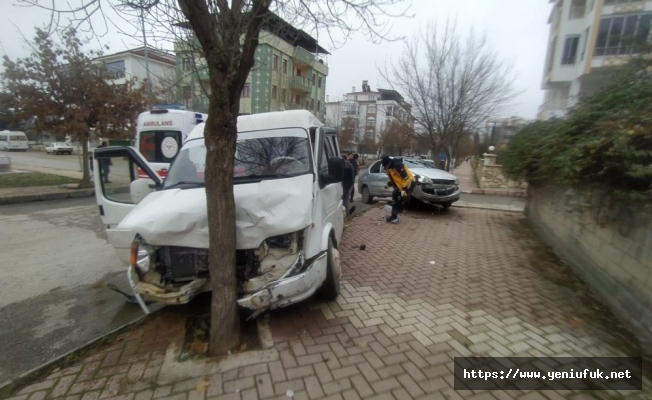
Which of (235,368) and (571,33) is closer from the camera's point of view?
(235,368)

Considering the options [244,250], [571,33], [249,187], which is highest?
[571,33]

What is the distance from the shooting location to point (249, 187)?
3096 millimetres

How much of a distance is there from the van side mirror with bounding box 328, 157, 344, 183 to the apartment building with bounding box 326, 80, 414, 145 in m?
27.1

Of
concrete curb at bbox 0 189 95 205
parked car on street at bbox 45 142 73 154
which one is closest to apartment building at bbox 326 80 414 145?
concrete curb at bbox 0 189 95 205

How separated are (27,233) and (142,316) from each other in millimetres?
5268

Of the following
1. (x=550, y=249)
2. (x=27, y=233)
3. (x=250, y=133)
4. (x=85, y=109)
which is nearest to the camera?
(x=250, y=133)

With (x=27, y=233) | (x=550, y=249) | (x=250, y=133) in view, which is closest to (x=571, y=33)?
(x=550, y=249)

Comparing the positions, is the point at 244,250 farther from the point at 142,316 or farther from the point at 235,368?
the point at 142,316

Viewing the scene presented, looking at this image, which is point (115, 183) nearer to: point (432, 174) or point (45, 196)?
point (432, 174)

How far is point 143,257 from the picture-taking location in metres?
2.82

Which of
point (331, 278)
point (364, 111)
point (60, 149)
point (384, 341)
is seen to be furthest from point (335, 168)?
point (364, 111)

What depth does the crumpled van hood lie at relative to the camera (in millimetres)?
2662

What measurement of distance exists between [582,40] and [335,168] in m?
32.3

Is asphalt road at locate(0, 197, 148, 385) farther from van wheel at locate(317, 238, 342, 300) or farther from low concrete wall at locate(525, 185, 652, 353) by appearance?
low concrete wall at locate(525, 185, 652, 353)
